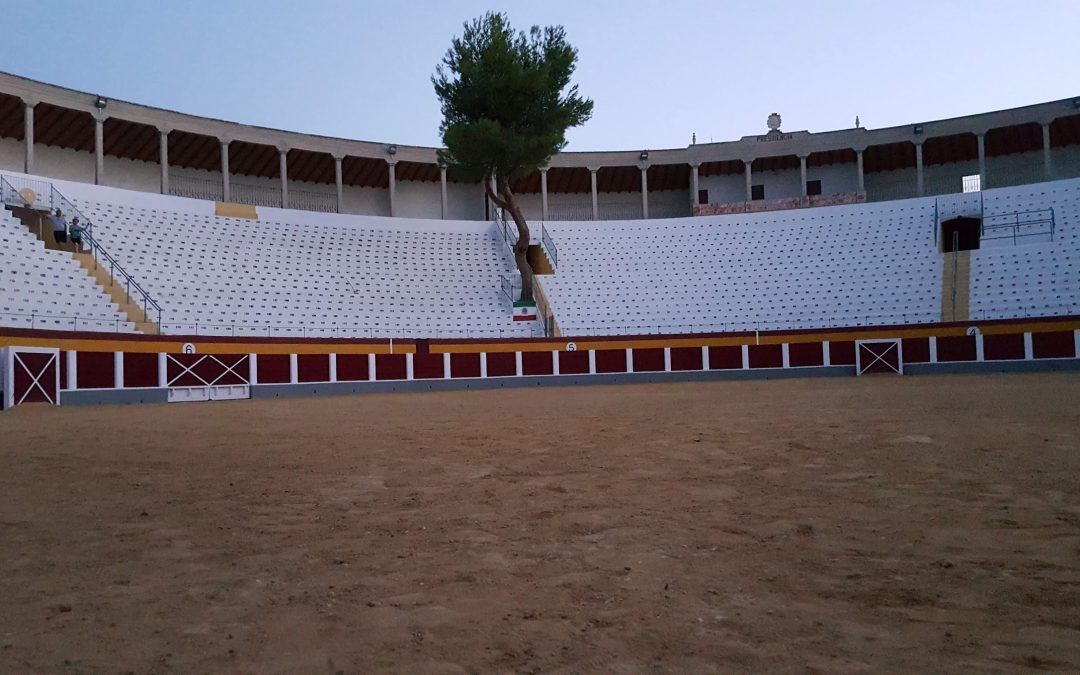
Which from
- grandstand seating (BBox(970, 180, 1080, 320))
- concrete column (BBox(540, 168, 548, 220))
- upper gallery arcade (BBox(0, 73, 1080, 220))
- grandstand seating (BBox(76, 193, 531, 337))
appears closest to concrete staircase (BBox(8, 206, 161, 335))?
grandstand seating (BBox(76, 193, 531, 337))

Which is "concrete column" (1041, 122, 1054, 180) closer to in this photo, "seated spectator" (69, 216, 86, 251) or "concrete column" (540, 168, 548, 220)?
"concrete column" (540, 168, 548, 220)

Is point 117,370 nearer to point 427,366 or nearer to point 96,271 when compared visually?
point 96,271

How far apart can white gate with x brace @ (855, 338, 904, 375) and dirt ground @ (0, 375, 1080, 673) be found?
2144cm

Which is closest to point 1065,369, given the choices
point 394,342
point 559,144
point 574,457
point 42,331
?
point 559,144

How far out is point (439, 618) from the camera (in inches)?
129

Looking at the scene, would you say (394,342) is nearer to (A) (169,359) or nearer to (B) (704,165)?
(A) (169,359)

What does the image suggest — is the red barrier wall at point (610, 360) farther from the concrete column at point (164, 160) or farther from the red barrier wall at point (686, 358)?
the concrete column at point (164, 160)

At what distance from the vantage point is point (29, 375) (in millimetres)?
17641

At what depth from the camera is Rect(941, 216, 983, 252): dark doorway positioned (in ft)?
111

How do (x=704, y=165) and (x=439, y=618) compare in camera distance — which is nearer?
(x=439, y=618)

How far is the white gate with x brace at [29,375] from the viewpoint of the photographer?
16891mm

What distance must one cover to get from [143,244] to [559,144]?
655 inches

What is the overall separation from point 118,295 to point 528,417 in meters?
17.1

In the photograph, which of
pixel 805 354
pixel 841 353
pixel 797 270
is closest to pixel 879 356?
pixel 841 353
